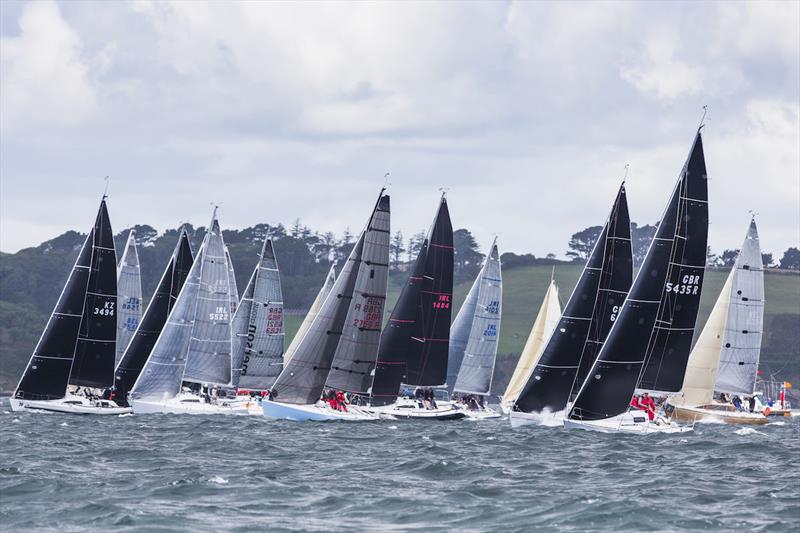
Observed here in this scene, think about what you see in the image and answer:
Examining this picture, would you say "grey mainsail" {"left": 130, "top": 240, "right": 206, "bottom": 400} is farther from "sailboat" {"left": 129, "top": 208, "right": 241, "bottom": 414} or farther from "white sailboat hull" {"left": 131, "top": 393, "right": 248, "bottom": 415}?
"white sailboat hull" {"left": 131, "top": 393, "right": 248, "bottom": 415}

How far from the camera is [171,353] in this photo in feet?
222

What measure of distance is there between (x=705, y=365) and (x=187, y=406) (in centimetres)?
3024

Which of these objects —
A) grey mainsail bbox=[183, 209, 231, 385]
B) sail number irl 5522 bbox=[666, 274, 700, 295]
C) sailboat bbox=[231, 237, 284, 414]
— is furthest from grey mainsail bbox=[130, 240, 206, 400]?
sail number irl 5522 bbox=[666, 274, 700, 295]

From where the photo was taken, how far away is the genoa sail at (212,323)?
69.7 metres

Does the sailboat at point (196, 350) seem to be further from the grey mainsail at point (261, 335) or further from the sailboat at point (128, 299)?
the sailboat at point (128, 299)

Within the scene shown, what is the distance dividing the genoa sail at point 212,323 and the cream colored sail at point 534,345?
20534 mm

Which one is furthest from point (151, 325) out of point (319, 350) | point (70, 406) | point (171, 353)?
point (319, 350)

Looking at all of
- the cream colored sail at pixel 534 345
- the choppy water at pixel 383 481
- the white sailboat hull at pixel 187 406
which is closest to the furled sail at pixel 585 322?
the choppy water at pixel 383 481

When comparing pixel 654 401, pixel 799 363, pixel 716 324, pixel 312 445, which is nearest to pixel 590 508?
pixel 312 445

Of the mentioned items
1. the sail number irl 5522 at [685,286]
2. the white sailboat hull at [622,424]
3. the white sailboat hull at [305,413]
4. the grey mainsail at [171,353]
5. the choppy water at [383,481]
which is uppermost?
the sail number irl 5522 at [685,286]

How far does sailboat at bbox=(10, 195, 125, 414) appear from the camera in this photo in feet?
212

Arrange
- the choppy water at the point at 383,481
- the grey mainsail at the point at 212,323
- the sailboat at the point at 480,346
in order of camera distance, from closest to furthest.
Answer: the choppy water at the point at 383,481 < the grey mainsail at the point at 212,323 < the sailboat at the point at 480,346

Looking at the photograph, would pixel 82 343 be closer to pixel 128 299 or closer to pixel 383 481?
pixel 128 299

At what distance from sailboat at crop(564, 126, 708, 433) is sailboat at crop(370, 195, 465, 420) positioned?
13.9 m
